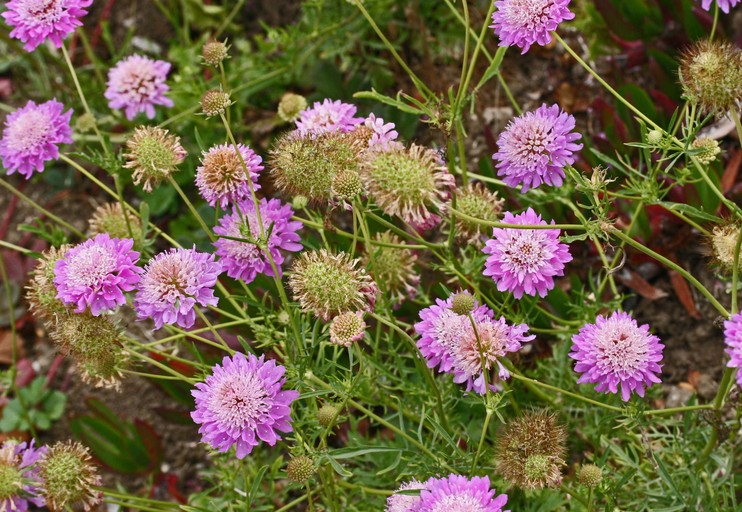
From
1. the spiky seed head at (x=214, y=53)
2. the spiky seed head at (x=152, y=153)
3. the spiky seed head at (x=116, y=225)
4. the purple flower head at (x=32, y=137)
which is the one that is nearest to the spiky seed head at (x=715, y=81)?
the spiky seed head at (x=214, y=53)

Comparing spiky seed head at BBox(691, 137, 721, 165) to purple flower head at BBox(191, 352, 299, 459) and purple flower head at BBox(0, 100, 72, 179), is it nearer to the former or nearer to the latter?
purple flower head at BBox(191, 352, 299, 459)

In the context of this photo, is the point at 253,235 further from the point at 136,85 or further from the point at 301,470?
the point at 136,85

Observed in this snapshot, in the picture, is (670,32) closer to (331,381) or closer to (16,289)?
(331,381)

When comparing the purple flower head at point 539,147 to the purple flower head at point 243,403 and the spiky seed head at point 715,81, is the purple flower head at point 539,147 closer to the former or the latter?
the spiky seed head at point 715,81

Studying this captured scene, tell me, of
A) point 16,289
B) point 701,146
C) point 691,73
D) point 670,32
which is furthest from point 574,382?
point 16,289

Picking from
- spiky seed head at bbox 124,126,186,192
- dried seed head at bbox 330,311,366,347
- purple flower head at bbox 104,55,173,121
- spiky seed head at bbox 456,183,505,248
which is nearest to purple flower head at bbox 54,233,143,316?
spiky seed head at bbox 124,126,186,192

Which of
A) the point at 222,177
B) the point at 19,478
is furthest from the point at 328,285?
the point at 19,478
